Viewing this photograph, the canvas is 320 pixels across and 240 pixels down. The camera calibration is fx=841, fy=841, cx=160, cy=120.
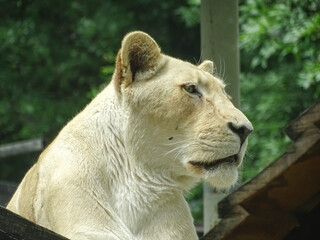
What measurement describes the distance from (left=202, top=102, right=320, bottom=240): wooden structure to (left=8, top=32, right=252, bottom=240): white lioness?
0.16 m

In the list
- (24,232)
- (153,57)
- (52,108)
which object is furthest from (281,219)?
(52,108)

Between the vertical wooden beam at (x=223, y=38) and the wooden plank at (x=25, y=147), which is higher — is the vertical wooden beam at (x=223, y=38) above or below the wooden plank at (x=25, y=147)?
above

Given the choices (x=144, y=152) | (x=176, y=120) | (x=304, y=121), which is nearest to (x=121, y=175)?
(x=144, y=152)

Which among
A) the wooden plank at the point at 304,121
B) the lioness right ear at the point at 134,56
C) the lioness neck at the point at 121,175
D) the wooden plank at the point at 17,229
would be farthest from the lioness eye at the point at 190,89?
the wooden plank at the point at 17,229

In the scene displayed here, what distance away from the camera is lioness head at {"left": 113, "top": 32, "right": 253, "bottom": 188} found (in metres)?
4.62

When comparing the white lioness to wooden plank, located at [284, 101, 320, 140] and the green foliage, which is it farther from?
the green foliage

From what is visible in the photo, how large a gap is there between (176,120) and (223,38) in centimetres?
157

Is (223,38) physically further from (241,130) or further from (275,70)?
(275,70)

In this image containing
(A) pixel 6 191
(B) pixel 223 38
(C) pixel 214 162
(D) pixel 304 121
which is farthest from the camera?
(A) pixel 6 191

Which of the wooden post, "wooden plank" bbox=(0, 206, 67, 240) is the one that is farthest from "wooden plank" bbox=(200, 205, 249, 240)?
the wooden post

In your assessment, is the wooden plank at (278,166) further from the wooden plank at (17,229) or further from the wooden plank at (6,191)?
the wooden plank at (6,191)

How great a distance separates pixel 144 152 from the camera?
15.6ft

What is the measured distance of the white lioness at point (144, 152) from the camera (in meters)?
4.59

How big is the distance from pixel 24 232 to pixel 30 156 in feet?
49.1
